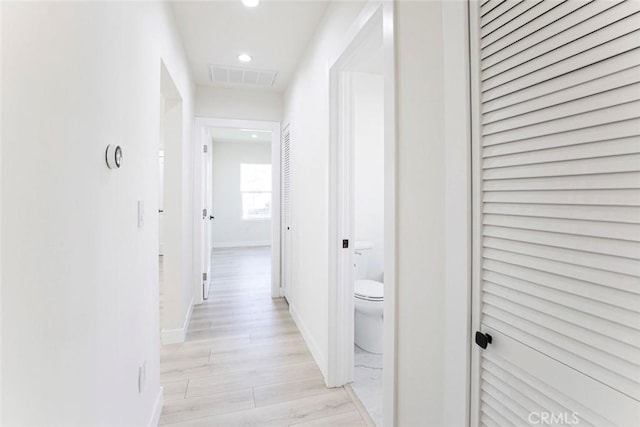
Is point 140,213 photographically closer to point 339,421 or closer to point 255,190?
point 339,421

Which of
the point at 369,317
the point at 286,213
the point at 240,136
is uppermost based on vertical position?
the point at 240,136

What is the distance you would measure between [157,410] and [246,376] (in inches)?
23.3

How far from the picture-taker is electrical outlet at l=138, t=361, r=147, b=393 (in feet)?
4.77

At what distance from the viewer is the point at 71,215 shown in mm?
837

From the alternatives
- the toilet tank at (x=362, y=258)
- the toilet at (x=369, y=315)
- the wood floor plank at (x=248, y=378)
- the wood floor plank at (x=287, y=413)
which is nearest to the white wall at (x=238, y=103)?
the toilet tank at (x=362, y=258)

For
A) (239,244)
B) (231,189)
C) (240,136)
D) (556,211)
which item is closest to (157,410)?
(556,211)

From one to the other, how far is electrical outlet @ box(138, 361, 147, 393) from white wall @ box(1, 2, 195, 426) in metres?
0.03

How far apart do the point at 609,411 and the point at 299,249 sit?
257 centimetres

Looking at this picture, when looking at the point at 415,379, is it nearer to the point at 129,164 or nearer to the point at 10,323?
the point at 10,323

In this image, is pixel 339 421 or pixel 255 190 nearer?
pixel 339 421

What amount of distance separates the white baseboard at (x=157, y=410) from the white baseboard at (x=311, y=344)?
101 cm

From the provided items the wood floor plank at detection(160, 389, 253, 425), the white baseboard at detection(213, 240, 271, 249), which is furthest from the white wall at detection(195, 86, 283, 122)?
the white baseboard at detection(213, 240, 271, 249)

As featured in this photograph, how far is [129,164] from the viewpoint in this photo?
4.33ft

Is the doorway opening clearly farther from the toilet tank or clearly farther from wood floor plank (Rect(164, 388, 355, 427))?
wood floor plank (Rect(164, 388, 355, 427))
